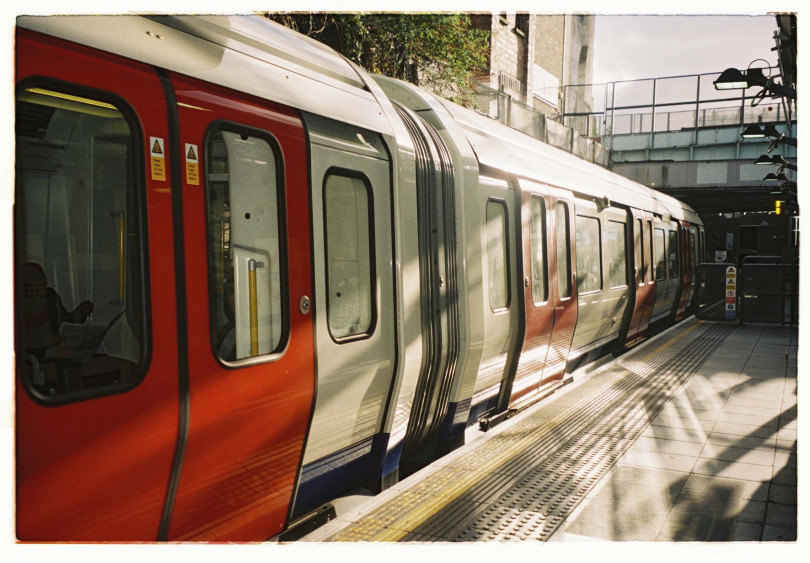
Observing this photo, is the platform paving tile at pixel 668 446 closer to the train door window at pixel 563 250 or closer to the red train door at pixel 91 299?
the train door window at pixel 563 250

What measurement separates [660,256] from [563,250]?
614cm

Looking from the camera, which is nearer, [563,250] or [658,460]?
[658,460]

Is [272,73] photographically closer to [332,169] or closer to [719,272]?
[332,169]

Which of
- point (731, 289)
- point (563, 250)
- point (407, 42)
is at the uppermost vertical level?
point (407, 42)

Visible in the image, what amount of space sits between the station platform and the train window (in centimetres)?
210

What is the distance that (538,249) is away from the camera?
22.8 feet

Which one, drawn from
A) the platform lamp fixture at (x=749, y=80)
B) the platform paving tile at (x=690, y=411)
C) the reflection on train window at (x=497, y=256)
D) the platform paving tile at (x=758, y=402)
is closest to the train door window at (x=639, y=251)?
the platform lamp fixture at (x=749, y=80)

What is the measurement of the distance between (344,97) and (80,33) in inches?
70.0

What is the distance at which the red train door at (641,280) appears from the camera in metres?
10.9

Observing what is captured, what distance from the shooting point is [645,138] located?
21.6 meters

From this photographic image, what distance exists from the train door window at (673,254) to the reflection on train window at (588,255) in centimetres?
543

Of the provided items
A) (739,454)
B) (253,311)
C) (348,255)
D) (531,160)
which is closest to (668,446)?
(739,454)

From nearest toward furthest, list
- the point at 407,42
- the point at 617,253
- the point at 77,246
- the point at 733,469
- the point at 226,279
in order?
the point at 77,246
the point at 226,279
the point at 733,469
the point at 617,253
the point at 407,42

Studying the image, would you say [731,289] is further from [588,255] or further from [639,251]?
[588,255]
